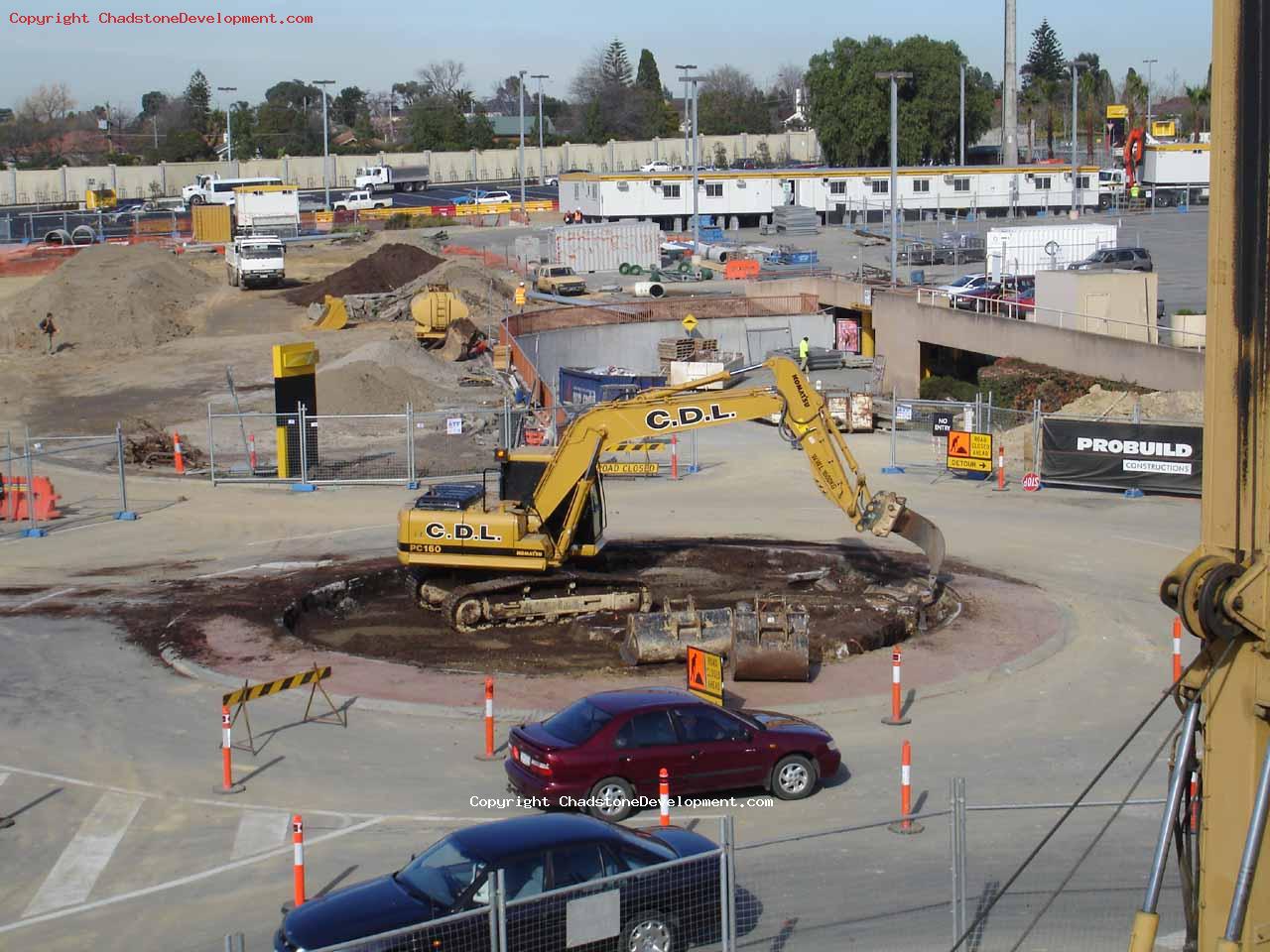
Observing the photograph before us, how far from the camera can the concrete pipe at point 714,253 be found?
267ft

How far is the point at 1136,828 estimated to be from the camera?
14.7 m

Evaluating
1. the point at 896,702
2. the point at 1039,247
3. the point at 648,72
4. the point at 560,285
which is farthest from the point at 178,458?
the point at 648,72

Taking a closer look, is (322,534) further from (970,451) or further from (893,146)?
(893,146)

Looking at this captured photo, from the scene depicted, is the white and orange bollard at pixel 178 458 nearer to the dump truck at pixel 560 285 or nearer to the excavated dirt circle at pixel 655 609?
the excavated dirt circle at pixel 655 609

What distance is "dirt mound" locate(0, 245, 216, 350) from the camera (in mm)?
59250

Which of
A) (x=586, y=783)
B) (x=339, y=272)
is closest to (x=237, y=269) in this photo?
(x=339, y=272)

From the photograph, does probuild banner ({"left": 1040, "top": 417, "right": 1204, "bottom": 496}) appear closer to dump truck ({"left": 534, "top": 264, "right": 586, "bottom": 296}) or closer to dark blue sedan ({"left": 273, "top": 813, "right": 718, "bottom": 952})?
dark blue sedan ({"left": 273, "top": 813, "right": 718, "bottom": 952})

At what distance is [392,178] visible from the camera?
126 metres

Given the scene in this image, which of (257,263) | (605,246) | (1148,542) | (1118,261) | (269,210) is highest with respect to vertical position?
(269,210)

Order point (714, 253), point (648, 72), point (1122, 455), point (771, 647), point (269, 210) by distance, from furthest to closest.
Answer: point (648, 72), point (269, 210), point (714, 253), point (1122, 455), point (771, 647)

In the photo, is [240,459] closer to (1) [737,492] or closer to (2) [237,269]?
(1) [737,492]

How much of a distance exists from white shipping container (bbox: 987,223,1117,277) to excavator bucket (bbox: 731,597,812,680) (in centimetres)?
4482

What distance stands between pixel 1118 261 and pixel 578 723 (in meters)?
49.7

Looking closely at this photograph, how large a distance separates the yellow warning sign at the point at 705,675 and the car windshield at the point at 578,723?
2412 millimetres
